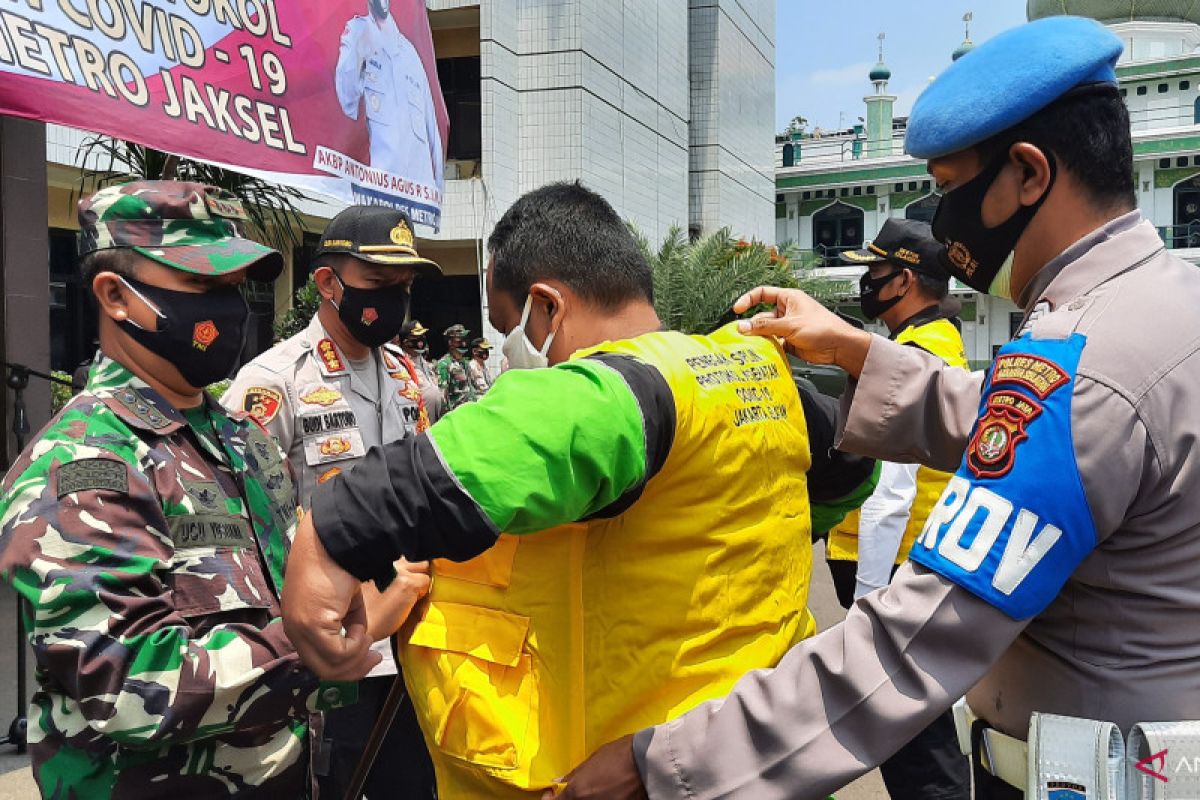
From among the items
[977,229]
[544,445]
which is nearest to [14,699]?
[544,445]

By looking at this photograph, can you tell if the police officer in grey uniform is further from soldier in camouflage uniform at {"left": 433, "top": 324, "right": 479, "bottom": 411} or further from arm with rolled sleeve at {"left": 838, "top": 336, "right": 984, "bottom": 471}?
soldier in camouflage uniform at {"left": 433, "top": 324, "right": 479, "bottom": 411}

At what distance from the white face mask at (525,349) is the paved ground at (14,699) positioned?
2748 mm

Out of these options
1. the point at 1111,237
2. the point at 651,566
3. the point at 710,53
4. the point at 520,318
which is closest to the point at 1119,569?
the point at 1111,237

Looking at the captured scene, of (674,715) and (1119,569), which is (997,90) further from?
(674,715)

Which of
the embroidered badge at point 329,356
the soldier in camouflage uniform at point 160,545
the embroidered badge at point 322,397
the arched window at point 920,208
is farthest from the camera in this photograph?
the arched window at point 920,208

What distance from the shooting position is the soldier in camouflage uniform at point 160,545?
1.67 metres

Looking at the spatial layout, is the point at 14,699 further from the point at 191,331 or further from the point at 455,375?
the point at 455,375

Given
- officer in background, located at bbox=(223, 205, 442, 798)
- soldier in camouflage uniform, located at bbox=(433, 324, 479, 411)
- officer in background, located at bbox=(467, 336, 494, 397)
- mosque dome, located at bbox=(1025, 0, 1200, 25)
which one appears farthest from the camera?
mosque dome, located at bbox=(1025, 0, 1200, 25)

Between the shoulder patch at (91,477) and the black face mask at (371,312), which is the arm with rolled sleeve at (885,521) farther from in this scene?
the shoulder patch at (91,477)

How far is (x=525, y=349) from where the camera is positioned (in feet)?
5.89

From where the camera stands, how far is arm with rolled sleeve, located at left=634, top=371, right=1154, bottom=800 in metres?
1.24

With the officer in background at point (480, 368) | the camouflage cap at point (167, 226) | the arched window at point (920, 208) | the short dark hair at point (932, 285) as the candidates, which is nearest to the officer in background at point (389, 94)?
the short dark hair at point (932, 285)

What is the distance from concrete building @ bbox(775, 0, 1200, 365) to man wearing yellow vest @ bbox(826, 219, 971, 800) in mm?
24084

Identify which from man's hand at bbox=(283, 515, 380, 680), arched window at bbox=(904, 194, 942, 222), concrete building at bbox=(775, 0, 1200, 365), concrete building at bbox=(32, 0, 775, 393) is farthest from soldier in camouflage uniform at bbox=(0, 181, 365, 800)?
arched window at bbox=(904, 194, 942, 222)
